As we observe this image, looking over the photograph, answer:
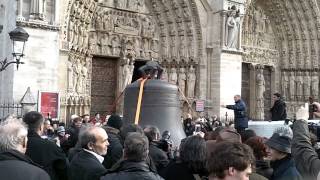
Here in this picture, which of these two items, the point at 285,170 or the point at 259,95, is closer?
the point at 285,170

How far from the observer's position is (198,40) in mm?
19969

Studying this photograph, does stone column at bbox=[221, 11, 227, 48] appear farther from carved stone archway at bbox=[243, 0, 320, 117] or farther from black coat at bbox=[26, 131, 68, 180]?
black coat at bbox=[26, 131, 68, 180]

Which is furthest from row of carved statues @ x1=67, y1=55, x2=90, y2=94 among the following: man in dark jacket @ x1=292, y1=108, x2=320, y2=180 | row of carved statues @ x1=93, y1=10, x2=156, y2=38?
man in dark jacket @ x1=292, y1=108, x2=320, y2=180

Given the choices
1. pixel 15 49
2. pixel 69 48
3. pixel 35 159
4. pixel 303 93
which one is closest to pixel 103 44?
pixel 69 48

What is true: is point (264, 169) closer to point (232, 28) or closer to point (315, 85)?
point (232, 28)

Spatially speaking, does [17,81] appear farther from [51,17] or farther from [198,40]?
[198,40]

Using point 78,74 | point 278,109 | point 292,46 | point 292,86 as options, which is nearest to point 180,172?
point 278,109

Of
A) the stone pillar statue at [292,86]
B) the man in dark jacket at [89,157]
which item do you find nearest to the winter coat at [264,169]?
the man in dark jacket at [89,157]

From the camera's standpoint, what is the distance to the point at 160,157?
4875 millimetres

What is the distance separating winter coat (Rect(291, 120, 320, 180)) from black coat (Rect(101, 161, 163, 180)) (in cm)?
109

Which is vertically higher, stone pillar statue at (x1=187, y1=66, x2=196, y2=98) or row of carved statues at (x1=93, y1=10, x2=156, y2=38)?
row of carved statues at (x1=93, y1=10, x2=156, y2=38)

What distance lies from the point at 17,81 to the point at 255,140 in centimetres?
1113

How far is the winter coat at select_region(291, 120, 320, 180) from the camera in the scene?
11.6 ft

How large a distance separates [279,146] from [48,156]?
2210 mm
